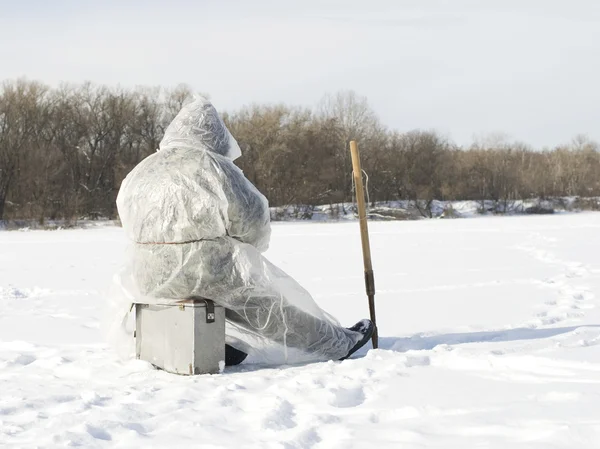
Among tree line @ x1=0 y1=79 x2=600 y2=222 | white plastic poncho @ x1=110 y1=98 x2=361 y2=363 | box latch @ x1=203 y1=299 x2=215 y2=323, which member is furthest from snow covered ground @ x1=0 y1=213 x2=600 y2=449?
tree line @ x1=0 y1=79 x2=600 y2=222

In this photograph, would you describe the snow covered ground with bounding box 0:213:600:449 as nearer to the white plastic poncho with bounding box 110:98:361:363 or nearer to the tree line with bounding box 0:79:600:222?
the white plastic poncho with bounding box 110:98:361:363

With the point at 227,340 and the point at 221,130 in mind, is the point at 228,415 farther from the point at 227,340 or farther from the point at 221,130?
the point at 221,130

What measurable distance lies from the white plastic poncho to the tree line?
32.9 metres

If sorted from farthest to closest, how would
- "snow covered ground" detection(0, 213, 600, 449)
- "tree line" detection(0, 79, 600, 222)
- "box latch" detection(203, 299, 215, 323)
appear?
"tree line" detection(0, 79, 600, 222), "box latch" detection(203, 299, 215, 323), "snow covered ground" detection(0, 213, 600, 449)

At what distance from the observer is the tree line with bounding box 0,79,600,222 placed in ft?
132

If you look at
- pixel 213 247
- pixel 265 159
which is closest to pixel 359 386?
pixel 213 247

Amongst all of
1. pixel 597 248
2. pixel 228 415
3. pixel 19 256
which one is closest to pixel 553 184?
pixel 597 248

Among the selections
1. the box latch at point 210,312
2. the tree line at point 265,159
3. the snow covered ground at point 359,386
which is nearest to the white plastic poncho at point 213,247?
the box latch at point 210,312

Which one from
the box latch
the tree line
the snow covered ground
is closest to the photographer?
the snow covered ground

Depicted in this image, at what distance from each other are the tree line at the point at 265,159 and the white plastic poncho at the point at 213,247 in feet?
108

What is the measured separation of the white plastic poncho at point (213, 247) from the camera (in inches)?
190

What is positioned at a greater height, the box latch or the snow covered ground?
the box latch

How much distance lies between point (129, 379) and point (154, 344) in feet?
1.29

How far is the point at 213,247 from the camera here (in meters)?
4.84
